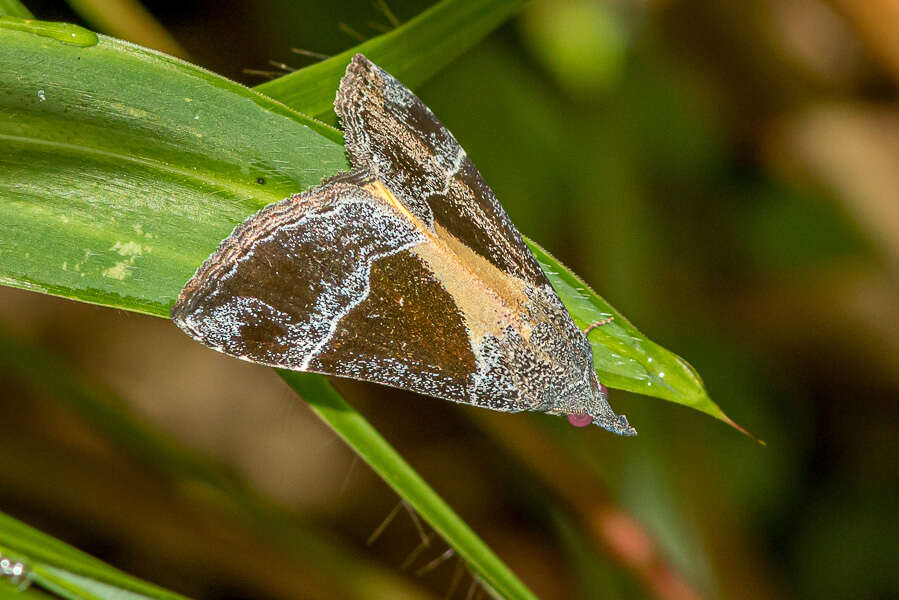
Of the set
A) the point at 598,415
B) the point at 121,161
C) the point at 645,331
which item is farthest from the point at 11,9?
the point at 645,331

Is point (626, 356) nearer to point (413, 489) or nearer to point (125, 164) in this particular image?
point (413, 489)

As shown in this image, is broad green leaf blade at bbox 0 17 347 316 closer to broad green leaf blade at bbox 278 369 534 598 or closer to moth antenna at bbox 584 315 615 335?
broad green leaf blade at bbox 278 369 534 598

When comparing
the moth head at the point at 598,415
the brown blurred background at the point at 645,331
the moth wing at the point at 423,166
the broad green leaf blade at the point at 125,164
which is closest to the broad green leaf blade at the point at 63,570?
the broad green leaf blade at the point at 125,164

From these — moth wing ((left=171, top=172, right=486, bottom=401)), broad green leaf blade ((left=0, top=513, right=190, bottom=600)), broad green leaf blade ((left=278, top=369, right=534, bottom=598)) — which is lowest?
broad green leaf blade ((left=0, top=513, right=190, bottom=600))

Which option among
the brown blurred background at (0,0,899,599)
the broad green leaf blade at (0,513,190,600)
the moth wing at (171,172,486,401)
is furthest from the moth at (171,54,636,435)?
the brown blurred background at (0,0,899,599)

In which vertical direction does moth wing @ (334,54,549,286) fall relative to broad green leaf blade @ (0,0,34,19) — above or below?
above

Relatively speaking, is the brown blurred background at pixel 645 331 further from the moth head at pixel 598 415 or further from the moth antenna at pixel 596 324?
the moth antenna at pixel 596 324

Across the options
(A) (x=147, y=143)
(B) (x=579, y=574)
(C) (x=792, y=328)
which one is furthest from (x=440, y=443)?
(A) (x=147, y=143)
